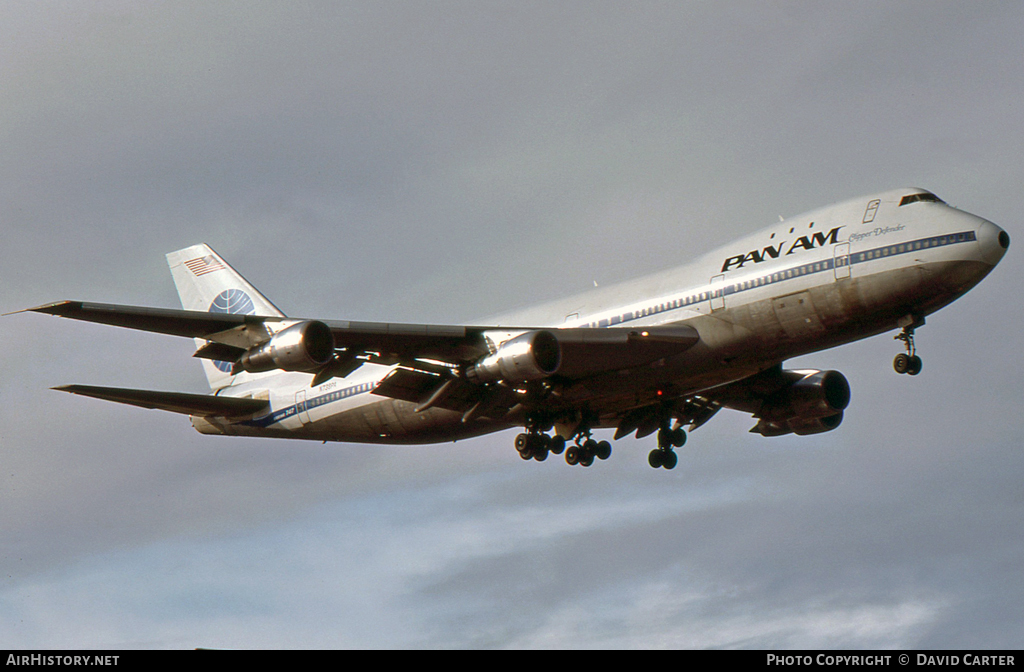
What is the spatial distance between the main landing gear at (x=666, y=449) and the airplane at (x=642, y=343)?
74 mm

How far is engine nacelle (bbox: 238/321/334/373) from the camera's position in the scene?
2992 cm

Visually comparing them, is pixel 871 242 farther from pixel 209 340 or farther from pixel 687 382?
pixel 209 340

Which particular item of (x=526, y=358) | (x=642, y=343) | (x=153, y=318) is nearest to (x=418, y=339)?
(x=526, y=358)

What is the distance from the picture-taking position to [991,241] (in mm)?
29016

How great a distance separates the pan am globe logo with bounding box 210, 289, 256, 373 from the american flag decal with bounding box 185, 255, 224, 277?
4.69 feet

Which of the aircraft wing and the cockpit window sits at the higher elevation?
the cockpit window

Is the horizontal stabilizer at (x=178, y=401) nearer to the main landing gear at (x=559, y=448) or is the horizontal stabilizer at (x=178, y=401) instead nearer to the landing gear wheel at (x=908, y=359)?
the main landing gear at (x=559, y=448)

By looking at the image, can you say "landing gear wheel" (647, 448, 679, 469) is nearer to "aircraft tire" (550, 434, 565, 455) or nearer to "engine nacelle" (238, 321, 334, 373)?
"aircraft tire" (550, 434, 565, 455)

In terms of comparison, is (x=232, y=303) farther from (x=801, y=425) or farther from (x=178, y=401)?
(x=801, y=425)

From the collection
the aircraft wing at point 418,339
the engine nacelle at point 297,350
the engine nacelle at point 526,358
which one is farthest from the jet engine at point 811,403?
the engine nacelle at point 297,350

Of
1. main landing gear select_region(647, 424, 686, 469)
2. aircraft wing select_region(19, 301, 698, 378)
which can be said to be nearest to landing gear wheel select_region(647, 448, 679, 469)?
main landing gear select_region(647, 424, 686, 469)

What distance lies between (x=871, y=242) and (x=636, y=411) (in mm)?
11622

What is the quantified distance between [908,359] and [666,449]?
11362 millimetres

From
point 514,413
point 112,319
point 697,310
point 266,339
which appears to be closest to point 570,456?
point 514,413
